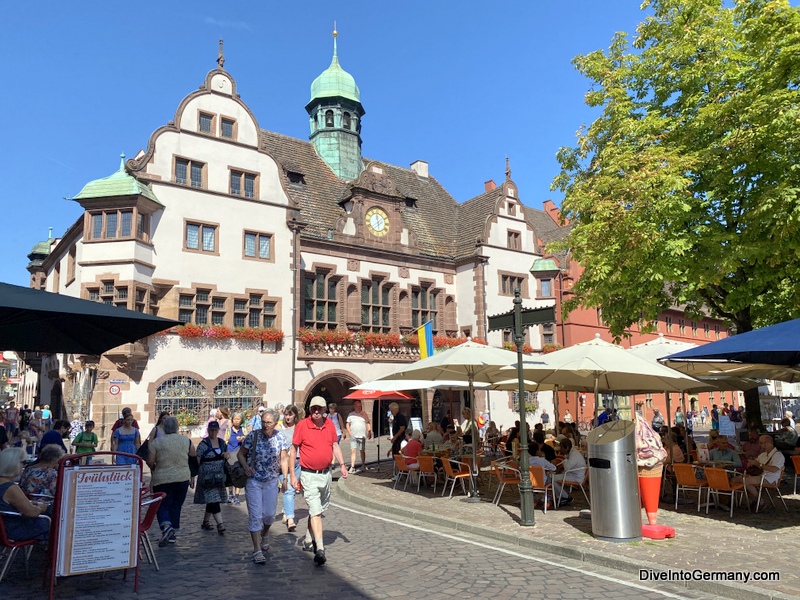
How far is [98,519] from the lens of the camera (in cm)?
641

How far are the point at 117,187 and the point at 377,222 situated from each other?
40.4 ft

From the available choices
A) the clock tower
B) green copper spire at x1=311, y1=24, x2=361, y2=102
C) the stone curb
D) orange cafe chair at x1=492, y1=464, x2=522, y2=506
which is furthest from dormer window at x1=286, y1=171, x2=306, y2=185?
orange cafe chair at x1=492, y1=464, x2=522, y2=506

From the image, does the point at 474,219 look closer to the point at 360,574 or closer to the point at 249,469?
the point at 249,469

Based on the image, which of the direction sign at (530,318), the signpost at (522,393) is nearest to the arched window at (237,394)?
the direction sign at (530,318)

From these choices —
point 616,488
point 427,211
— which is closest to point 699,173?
point 616,488

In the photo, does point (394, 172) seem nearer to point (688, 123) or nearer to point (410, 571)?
point (688, 123)

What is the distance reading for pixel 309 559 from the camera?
7.76 meters

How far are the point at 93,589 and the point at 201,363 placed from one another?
17.8 metres

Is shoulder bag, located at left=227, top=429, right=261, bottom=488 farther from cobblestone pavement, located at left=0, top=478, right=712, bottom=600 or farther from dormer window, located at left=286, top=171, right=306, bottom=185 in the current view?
dormer window, located at left=286, top=171, right=306, bottom=185

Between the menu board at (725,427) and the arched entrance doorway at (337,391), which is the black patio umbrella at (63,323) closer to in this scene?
the arched entrance doorway at (337,391)

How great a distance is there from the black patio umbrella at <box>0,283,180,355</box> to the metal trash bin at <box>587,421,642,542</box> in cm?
567

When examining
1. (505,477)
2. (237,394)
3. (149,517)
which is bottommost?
(505,477)

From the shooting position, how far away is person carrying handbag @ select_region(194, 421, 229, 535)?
30.3 ft

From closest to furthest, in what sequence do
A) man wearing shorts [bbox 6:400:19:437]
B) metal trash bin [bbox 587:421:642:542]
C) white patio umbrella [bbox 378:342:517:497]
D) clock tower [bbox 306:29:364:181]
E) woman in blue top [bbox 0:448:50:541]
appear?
woman in blue top [bbox 0:448:50:541], metal trash bin [bbox 587:421:642:542], white patio umbrella [bbox 378:342:517:497], man wearing shorts [bbox 6:400:19:437], clock tower [bbox 306:29:364:181]
